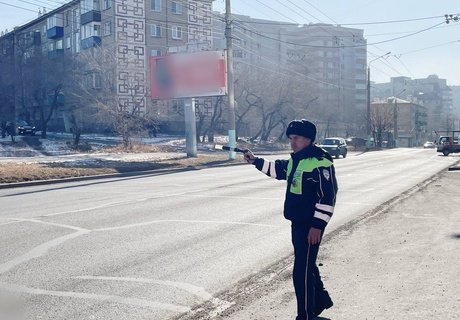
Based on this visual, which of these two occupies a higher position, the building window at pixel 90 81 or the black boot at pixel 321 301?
the building window at pixel 90 81

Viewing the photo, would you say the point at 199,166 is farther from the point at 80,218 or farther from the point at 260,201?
the point at 80,218

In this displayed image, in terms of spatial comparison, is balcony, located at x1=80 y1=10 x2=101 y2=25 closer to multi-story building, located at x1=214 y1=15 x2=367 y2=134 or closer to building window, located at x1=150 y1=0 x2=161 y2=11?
building window, located at x1=150 y1=0 x2=161 y2=11

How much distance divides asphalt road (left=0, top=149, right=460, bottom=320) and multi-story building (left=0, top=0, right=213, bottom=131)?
28.5m

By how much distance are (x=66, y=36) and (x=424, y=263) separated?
66.2 m

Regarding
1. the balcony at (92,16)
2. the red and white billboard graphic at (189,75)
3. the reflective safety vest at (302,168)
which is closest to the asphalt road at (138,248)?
the reflective safety vest at (302,168)

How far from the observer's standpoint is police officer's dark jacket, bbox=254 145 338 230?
4.50m

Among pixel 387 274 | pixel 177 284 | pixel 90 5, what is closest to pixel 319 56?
pixel 90 5

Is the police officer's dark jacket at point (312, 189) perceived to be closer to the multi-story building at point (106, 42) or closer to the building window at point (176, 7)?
the multi-story building at point (106, 42)

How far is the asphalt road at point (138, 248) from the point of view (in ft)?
17.8

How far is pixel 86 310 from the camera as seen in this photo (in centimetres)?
509

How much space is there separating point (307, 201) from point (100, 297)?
2386 mm

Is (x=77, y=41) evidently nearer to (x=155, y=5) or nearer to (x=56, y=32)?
(x=56, y=32)

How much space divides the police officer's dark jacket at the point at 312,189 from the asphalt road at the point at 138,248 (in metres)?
1.35

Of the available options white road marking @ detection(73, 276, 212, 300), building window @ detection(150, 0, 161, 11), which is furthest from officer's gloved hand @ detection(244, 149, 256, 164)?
building window @ detection(150, 0, 161, 11)
